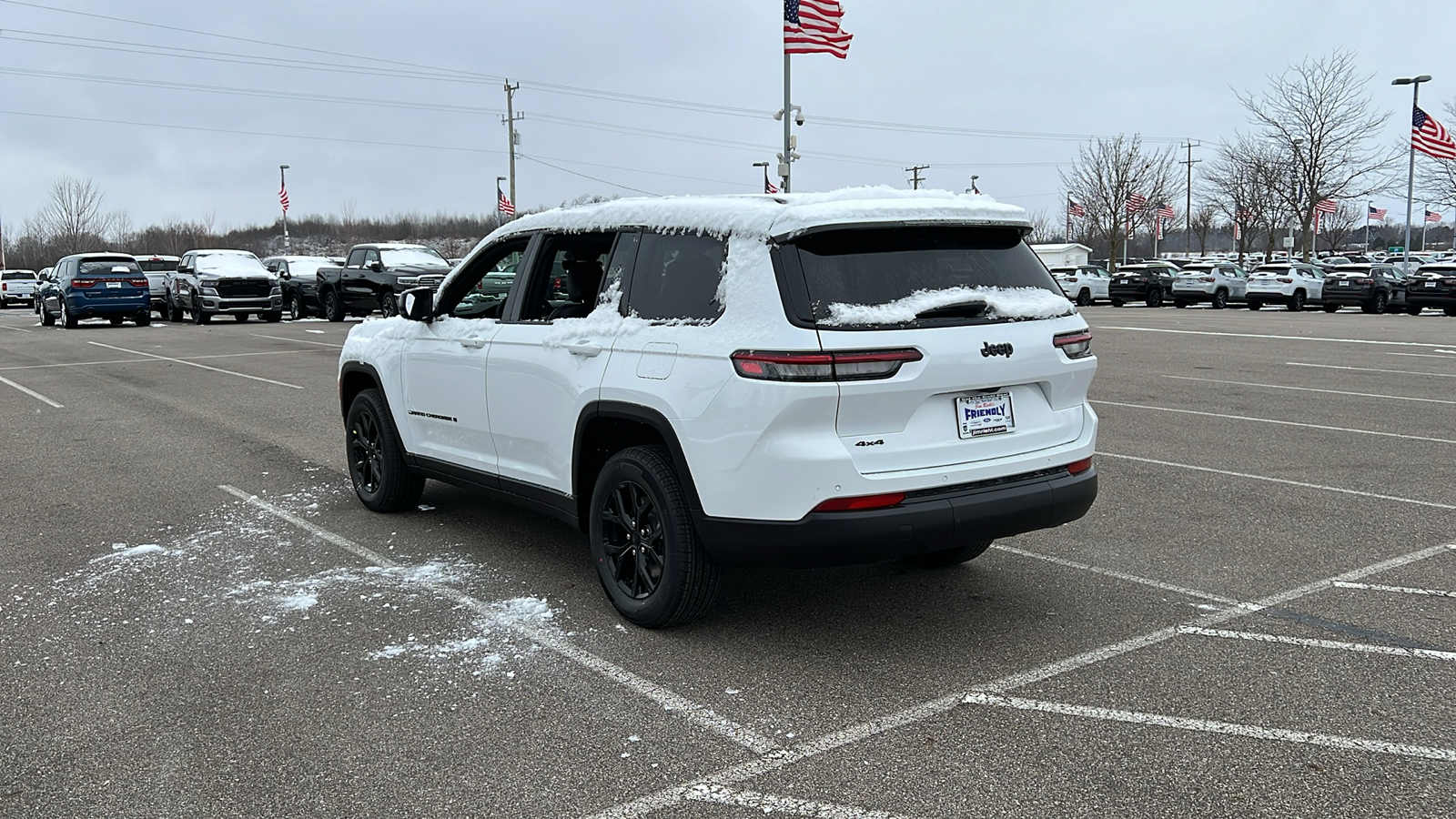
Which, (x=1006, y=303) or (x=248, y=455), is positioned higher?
(x=1006, y=303)

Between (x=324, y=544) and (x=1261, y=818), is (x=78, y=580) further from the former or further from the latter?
(x=1261, y=818)

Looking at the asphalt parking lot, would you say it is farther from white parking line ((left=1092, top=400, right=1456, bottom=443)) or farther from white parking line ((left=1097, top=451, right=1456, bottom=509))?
white parking line ((left=1092, top=400, right=1456, bottom=443))

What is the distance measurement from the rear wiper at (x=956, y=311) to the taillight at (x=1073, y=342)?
0.39 meters

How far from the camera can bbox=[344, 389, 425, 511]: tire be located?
6582 mm

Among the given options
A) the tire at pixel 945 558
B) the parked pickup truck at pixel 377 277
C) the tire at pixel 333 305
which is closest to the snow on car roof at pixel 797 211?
the tire at pixel 945 558

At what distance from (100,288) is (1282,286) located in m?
34.2

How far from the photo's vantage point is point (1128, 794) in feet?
10.6

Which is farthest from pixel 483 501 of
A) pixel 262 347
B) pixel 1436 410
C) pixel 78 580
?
pixel 262 347

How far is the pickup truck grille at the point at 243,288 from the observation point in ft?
96.4

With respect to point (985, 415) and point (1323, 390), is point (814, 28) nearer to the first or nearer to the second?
point (1323, 390)

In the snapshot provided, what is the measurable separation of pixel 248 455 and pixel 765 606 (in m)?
5.71

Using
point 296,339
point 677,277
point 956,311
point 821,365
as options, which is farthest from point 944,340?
point 296,339

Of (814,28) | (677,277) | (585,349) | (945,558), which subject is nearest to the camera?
(677,277)

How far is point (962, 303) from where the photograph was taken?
14.3 feet
